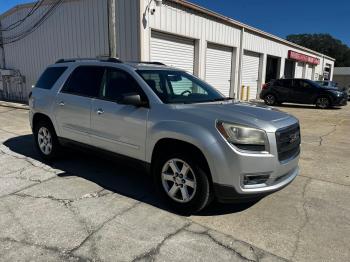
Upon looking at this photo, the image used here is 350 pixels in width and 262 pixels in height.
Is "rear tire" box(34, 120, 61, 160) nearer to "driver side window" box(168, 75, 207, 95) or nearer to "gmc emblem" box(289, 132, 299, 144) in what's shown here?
"driver side window" box(168, 75, 207, 95)

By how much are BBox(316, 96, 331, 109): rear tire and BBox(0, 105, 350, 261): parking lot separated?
13.1 metres

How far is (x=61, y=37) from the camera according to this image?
1387 cm

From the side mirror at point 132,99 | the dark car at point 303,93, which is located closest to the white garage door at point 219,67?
the dark car at point 303,93

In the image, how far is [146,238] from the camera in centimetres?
337

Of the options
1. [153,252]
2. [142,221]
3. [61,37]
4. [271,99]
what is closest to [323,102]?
[271,99]

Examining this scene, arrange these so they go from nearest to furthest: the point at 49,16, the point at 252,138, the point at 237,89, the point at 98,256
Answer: the point at 98,256
the point at 252,138
the point at 49,16
the point at 237,89

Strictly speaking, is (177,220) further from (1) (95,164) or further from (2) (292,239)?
(1) (95,164)

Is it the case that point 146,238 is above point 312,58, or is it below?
below

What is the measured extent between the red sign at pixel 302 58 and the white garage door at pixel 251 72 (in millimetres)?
6403

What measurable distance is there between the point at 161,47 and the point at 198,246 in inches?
415

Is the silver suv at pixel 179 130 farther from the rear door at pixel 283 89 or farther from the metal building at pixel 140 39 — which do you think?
the rear door at pixel 283 89

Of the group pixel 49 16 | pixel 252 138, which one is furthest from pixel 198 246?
pixel 49 16

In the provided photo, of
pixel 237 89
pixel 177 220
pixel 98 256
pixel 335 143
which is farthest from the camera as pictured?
pixel 237 89

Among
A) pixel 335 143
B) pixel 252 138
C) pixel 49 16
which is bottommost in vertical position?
pixel 335 143
